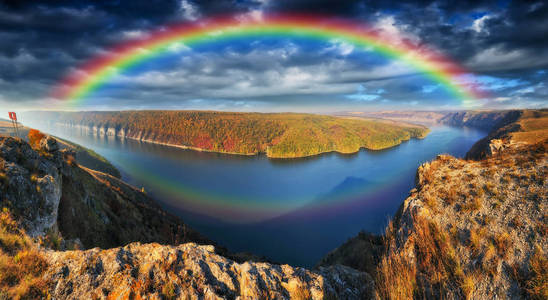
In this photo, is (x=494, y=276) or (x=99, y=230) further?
(x=99, y=230)

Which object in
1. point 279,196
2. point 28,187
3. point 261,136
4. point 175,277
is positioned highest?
point 28,187

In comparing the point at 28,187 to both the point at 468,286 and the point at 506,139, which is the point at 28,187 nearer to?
the point at 468,286

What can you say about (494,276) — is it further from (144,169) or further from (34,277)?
(144,169)

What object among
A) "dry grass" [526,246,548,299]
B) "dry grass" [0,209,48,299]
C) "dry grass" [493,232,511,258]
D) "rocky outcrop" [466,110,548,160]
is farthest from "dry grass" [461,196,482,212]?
"dry grass" [0,209,48,299]

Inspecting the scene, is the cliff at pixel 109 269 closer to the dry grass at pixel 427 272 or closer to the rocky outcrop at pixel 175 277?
the rocky outcrop at pixel 175 277

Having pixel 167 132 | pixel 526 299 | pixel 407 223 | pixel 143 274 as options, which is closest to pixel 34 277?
pixel 143 274

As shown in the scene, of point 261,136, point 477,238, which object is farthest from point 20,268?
point 261,136
